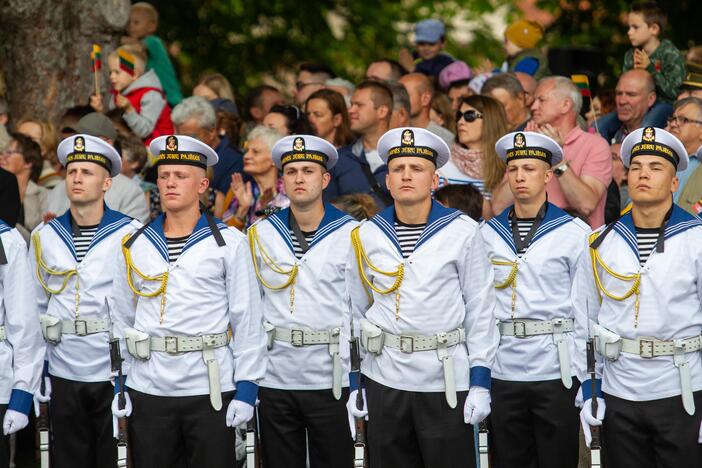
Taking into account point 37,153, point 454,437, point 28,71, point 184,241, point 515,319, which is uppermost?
point 28,71

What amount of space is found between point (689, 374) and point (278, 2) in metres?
11.3

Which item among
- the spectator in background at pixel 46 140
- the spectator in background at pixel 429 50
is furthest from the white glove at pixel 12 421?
the spectator in background at pixel 429 50

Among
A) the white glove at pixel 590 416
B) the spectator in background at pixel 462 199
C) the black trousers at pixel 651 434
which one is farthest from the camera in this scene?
the spectator in background at pixel 462 199

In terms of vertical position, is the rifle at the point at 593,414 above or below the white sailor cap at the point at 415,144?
below

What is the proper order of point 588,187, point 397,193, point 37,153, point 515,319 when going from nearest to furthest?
point 397,193 → point 515,319 → point 588,187 → point 37,153

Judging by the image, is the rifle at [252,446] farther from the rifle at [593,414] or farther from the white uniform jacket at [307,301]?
the rifle at [593,414]

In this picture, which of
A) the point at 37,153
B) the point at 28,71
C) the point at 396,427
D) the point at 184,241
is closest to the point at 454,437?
the point at 396,427

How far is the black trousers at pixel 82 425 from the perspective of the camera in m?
7.70

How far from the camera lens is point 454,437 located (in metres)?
6.80

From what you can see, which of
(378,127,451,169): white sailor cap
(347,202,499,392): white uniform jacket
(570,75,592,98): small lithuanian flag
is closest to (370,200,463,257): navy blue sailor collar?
(347,202,499,392): white uniform jacket

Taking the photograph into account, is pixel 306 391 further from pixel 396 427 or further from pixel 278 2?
pixel 278 2

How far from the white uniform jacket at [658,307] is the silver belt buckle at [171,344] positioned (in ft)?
7.48

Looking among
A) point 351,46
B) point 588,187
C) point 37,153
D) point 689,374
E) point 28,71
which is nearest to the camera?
point 689,374

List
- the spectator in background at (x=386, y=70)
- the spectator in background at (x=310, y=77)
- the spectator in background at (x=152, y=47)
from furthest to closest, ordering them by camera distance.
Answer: the spectator in background at (x=152, y=47)
the spectator in background at (x=386, y=70)
the spectator in background at (x=310, y=77)
